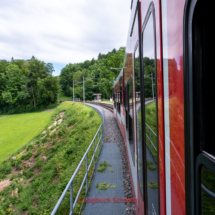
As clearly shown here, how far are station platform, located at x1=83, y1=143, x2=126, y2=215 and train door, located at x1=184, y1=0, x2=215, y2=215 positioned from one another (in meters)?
4.37

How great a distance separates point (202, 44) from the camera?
87 centimetres

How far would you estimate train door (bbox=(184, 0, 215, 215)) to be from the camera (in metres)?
0.84

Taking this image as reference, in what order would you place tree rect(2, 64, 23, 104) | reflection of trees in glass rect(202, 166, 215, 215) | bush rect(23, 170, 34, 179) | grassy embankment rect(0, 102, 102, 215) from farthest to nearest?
tree rect(2, 64, 23, 104), bush rect(23, 170, 34, 179), grassy embankment rect(0, 102, 102, 215), reflection of trees in glass rect(202, 166, 215, 215)

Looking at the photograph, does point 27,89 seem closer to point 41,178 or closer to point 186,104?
point 41,178

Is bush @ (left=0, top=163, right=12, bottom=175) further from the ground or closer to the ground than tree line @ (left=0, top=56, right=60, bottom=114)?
closer to the ground

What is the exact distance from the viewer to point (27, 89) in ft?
246

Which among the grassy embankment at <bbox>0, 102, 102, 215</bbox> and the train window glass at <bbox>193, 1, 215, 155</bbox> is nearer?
the train window glass at <bbox>193, 1, 215, 155</bbox>

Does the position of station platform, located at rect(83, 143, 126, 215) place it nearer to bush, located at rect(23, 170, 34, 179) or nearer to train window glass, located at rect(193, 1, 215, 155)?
train window glass, located at rect(193, 1, 215, 155)

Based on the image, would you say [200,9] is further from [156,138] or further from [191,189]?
[156,138]

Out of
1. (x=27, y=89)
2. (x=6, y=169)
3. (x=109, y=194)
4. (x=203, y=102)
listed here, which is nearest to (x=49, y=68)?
(x=27, y=89)

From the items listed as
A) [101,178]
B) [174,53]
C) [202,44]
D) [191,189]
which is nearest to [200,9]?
[202,44]

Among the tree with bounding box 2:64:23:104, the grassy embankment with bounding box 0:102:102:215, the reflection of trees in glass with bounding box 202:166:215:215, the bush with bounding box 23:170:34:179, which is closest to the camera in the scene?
the reflection of trees in glass with bounding box 202:166:215:215

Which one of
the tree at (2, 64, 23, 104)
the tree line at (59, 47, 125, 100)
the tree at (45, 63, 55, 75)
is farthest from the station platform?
the tree at (45, 63, 55, 75)

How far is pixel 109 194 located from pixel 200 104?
5366 millimetres
